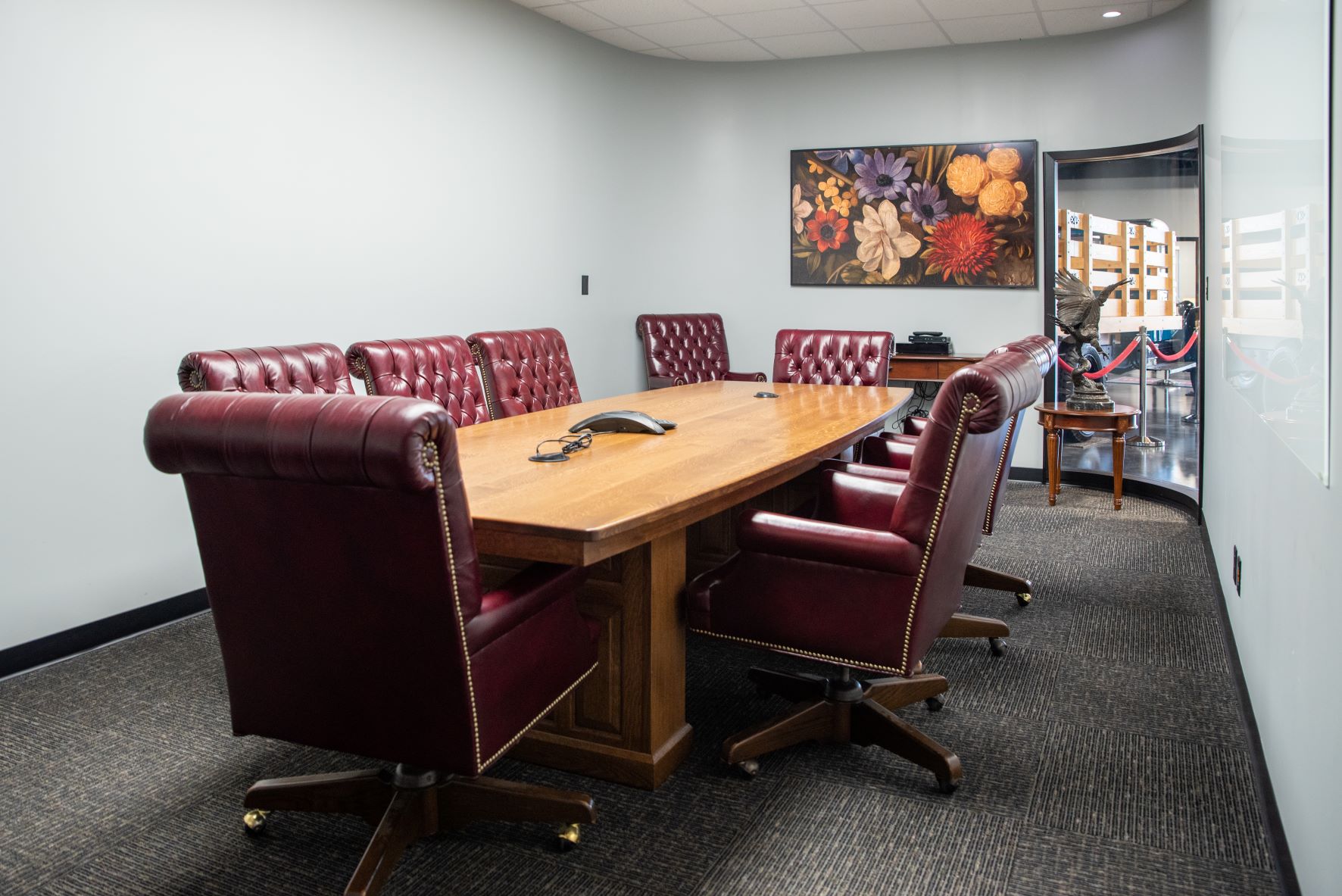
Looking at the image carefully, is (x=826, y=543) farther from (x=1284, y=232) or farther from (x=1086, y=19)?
(x=1086, y=19)

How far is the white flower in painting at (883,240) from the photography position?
618 cm

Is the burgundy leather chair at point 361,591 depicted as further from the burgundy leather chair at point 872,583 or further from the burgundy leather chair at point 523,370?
the burgundy leather chair at point 523,370

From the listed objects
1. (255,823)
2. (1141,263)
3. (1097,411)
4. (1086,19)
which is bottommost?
(255,823)

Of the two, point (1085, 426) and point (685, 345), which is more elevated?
point (685, 345)

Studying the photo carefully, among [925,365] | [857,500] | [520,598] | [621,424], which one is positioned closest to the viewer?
[520,598]

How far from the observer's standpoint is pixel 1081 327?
5262mm

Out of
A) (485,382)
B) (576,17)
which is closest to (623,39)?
(576,17)

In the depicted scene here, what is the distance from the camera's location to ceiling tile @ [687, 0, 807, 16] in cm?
507

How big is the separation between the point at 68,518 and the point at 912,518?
272 centimetres

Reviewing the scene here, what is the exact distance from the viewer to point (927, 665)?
9.91 ft

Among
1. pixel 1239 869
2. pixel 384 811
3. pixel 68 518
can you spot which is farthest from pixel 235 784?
pixel 1239 869

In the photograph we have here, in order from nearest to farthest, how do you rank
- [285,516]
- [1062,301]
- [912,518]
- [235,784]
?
[285,516] < [912,518] < [235,784] < [1062,301]

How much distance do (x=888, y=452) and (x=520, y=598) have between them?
6.37ft

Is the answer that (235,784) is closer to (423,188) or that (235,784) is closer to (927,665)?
(927,665)
